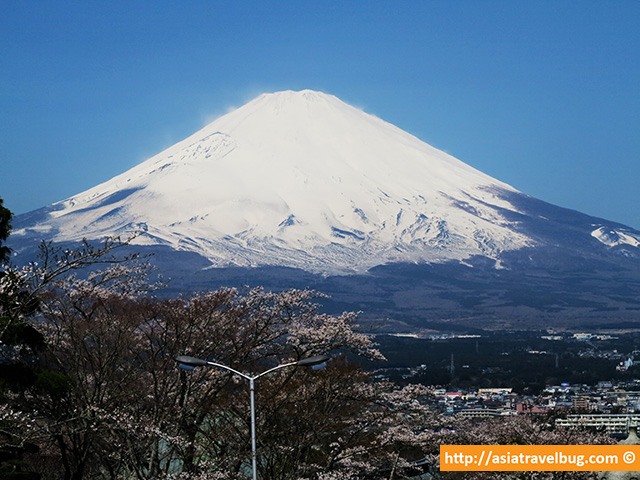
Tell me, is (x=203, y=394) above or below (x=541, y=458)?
above

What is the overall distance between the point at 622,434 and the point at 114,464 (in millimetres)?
29198

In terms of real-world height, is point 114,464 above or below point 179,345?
below

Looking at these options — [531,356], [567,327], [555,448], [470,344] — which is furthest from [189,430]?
[567,327]

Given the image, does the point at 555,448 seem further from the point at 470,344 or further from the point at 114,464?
the point at 470,344

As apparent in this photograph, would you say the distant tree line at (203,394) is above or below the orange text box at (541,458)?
above

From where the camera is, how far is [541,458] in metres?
19.9

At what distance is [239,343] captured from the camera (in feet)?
72.2

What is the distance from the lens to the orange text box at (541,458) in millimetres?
19141

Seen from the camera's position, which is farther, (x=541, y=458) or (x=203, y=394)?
(x=203, y=394)

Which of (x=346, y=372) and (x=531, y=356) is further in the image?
(x=531, y=356)

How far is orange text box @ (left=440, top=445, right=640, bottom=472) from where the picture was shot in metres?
19.1

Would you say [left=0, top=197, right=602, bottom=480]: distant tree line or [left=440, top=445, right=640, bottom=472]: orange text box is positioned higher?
[left=0, top=197, right=602, bottom=480]: distant tree line

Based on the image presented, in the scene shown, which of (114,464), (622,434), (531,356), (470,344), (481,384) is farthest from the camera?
(470,344)

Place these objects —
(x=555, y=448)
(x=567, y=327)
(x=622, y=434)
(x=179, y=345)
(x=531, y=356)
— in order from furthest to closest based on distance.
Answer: (x=567, y=327), (x=531, y=356), (x=622, y=434), (x=179, y=345), (x=555, y=448)
